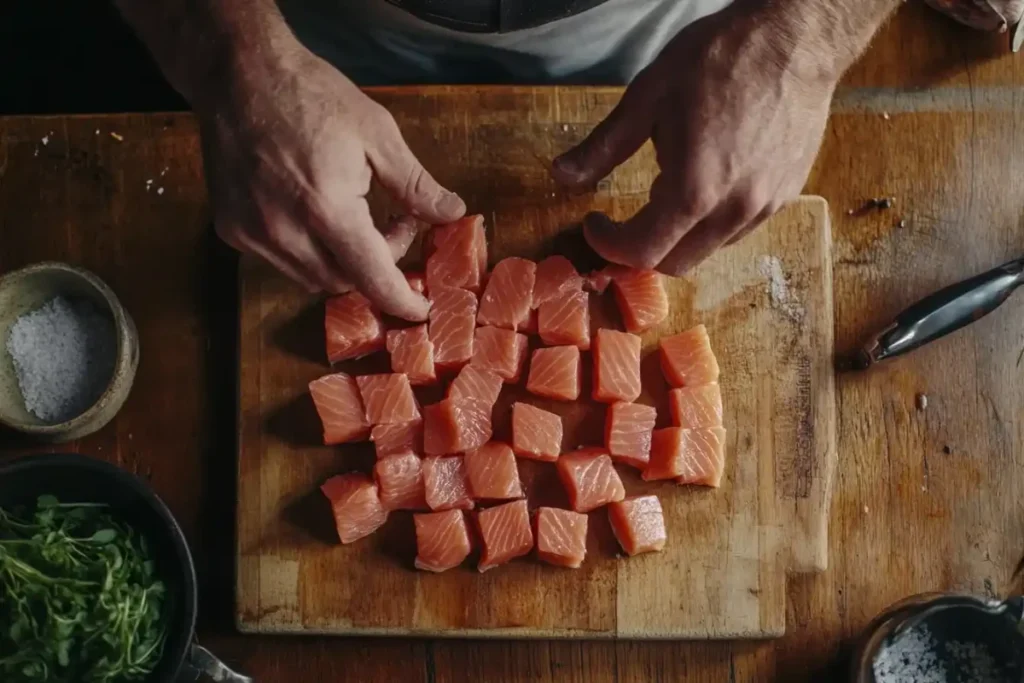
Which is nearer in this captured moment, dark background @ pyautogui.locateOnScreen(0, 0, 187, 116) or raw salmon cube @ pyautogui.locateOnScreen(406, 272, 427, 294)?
raw salmon cube @ pyautogui.locateOnScreen(406, 272, 427, 294)

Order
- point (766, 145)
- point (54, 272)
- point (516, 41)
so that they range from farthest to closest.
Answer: point (516, 41) → point (54, 272) → point (766, 145)

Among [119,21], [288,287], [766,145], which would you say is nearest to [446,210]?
[288,287]

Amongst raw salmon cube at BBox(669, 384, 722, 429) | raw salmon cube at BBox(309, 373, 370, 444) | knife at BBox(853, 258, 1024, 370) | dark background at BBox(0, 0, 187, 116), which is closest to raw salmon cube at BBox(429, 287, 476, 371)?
raw salmon cube at BBox(309, 373, 370, 444)

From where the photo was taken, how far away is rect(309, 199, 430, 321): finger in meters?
1.90

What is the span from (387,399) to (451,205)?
505 millimetres

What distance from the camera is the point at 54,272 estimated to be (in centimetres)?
214

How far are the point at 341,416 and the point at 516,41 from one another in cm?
104

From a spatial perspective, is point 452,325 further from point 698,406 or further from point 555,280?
point 698,406

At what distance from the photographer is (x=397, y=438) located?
2293mm

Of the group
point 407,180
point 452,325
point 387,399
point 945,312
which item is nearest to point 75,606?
point 387,399

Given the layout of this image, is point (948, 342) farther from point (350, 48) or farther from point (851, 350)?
point (350, 48)

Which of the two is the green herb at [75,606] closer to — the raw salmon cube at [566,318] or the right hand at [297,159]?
the right hand at [297,159]

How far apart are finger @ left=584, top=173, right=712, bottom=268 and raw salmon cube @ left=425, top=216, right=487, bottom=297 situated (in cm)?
28

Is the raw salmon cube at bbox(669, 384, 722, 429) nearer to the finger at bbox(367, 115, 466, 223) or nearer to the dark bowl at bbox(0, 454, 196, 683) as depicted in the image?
the finger at bbox(367, 115, 466, 223)
